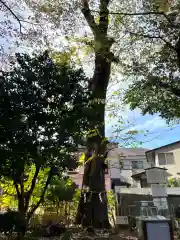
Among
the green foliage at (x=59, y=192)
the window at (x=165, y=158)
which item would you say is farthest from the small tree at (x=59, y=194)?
the window at (x=165, y=158)

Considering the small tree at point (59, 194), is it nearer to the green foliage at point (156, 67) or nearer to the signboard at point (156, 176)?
the signboard at point (156, 176)

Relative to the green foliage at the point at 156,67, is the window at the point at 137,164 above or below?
below

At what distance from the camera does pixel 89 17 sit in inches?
303

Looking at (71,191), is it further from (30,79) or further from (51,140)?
(30,79)

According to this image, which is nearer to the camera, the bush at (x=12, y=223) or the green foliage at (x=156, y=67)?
the bush at (x=12, y=223)

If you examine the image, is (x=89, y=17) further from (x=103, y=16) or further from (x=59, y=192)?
(x=59, y=192)

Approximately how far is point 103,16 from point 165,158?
10.3 meters

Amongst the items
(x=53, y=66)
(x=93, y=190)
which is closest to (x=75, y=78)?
(x=53, y=66)

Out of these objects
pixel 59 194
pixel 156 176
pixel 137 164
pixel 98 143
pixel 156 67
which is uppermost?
pixel 156 67

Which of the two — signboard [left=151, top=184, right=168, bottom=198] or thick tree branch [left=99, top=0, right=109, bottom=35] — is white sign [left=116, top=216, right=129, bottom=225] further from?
thick tree branch [left=99, top=0, right=109, bottom=35]

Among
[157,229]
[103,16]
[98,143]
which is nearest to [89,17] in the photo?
[103,16]

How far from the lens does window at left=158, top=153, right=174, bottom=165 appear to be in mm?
14609

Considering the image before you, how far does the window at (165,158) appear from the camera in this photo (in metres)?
14.6

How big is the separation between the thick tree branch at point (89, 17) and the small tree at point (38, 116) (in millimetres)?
3560
